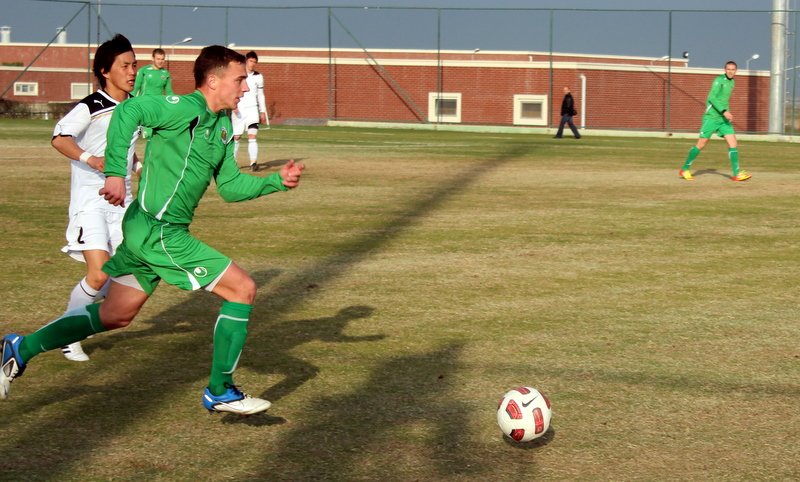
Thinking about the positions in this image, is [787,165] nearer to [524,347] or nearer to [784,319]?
[784,319]

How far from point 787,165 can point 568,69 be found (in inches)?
1066

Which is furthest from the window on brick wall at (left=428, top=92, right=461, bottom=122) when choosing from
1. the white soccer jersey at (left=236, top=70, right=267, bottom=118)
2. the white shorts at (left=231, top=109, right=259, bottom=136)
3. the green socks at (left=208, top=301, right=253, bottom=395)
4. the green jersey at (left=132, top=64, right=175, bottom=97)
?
the green socks at (left=208, top=301, right=253, bottom=395)

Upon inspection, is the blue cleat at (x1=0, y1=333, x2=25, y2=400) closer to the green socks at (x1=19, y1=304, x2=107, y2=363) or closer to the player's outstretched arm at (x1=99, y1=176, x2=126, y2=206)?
the green socks at (x1=19, y1=304, x2=107, y2=363)

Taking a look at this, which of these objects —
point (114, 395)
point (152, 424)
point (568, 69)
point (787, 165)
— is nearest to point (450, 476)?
point (152, 424)

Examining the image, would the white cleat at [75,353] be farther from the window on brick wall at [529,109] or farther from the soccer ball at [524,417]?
the window on brick wall at [529,109]

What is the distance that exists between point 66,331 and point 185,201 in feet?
3.30

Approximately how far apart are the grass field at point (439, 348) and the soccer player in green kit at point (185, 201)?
49 centimetres

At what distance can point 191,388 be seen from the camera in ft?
20.7

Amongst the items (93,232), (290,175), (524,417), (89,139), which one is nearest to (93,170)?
(89,139)

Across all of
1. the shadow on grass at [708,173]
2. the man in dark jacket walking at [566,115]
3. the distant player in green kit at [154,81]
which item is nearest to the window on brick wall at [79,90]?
the man in dark jacket walking at [566,115]

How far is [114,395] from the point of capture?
6.19 metres

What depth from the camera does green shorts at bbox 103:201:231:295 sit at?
5641 millimetres

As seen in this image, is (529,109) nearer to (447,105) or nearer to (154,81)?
(447,105)

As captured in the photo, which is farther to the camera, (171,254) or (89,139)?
(89,139)
